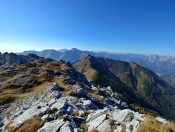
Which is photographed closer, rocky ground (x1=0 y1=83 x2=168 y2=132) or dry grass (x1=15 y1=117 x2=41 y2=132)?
rocky ground (x1=0 y1=83 x2=168 y2=132)

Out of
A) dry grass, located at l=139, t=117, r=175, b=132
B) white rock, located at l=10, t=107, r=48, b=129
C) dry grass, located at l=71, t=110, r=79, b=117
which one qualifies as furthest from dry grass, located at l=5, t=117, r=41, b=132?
dry grass, located at l=139, t=117, r=175, b=132

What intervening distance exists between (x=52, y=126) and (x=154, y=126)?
49.5 feet

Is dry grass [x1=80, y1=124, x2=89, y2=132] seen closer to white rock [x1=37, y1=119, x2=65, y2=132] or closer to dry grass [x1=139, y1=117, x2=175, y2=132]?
white rock [x1=37, y1=119, x2=65, y2=132]

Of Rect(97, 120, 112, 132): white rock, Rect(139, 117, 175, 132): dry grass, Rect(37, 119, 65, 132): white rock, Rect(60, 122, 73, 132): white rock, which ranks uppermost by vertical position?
Rect(139, 117, 175, 132): dry grass

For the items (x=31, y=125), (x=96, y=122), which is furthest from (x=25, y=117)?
(x=96, y=122)

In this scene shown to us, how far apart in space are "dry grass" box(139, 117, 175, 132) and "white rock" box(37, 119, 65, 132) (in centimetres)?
1223

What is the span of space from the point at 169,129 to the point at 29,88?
6536cm

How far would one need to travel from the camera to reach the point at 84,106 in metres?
46.4

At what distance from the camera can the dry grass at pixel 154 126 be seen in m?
28.5

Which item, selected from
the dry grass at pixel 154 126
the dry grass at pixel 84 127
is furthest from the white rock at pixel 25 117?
the dry grass at pixel 154 126

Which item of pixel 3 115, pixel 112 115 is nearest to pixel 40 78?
pixel 3 115

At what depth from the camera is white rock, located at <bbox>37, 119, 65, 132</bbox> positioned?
116 ft

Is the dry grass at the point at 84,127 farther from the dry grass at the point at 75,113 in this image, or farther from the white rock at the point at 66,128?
the dry grass at the point at 75,113

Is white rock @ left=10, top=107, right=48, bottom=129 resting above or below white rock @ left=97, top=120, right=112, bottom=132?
below
